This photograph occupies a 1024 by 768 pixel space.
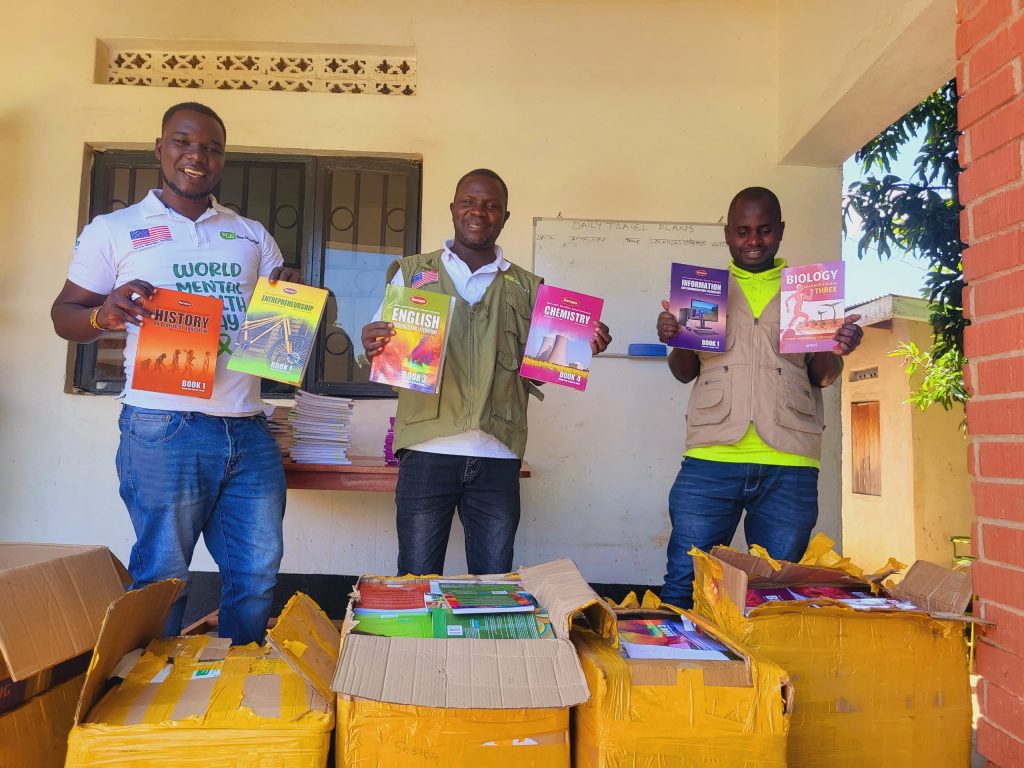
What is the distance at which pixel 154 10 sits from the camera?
390 cm

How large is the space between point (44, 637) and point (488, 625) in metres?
0.84

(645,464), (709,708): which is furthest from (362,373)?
(709,708)

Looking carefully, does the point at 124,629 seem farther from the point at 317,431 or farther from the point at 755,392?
the point at 755,392

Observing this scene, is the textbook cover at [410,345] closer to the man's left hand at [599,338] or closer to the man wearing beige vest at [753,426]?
the man's left hand at [599,338]

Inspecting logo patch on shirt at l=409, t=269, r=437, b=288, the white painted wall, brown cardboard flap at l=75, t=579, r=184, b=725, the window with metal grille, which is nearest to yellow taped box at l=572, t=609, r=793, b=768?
brown cardboard flap at l=75, t=579, r=184, b=725

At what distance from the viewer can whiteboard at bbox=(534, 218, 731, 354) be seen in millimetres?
3822

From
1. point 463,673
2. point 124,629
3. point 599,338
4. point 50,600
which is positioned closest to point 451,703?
point 463,673

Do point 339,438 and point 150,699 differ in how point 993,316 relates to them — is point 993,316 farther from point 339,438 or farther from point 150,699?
point 339,438

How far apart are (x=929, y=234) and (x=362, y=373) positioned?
147 inches

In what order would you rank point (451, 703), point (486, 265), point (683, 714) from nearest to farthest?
point (451, 703) < point (683, 714) < point (486, 265)

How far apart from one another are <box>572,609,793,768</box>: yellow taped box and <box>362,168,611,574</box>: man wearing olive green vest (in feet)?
3.34

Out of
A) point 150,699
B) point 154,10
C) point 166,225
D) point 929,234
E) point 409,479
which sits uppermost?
point 154,10

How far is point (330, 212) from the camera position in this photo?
3.96 metres

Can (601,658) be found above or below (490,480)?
below
